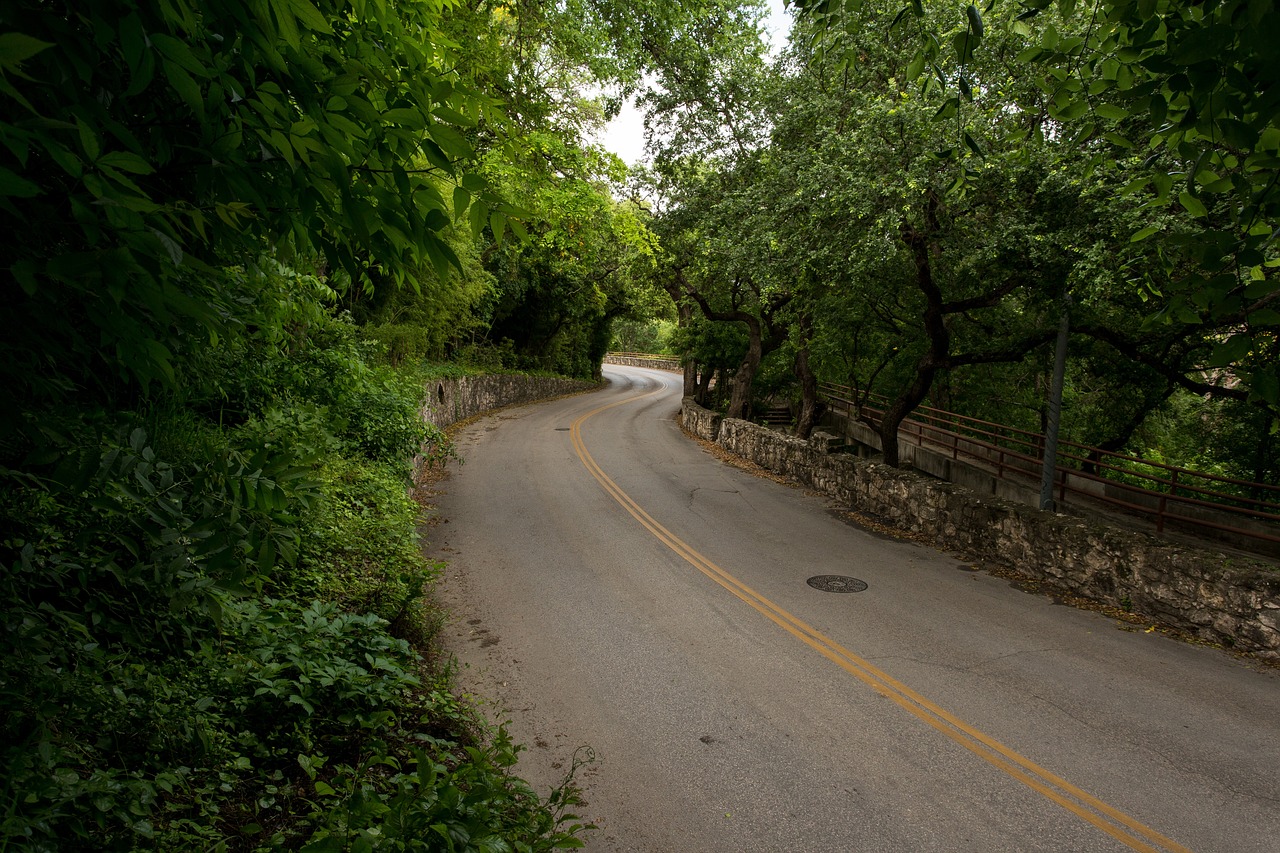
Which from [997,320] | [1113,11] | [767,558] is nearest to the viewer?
[1113,11]

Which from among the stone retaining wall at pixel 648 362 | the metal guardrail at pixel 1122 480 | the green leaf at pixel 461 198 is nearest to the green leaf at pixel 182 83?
the green leaf at pixel 461 198

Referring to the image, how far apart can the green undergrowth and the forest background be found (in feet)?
0.08

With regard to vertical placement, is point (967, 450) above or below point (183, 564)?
below

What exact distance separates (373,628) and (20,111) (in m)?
4.14

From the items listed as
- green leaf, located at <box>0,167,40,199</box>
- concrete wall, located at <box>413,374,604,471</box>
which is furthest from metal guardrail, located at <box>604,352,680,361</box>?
green leaf, located at <box>0,167,40,199</box>

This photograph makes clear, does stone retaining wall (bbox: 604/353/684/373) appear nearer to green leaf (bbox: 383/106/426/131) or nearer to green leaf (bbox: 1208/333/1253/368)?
green leaf (bbox: 1208/333/1253/368)

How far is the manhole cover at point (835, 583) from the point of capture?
9430 millimetres

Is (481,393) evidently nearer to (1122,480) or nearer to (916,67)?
(1122,480)

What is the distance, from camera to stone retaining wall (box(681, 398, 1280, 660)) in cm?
770

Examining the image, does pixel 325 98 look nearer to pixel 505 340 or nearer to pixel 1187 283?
pixel 1187 283

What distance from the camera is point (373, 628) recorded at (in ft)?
17.2

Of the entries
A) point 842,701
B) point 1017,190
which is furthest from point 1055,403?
point 842,701

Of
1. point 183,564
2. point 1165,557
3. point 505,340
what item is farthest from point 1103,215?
point 505,340

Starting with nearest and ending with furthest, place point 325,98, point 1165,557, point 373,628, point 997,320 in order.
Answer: point 325,98 → point 373,628 → point 1165,557 → point 997,320
